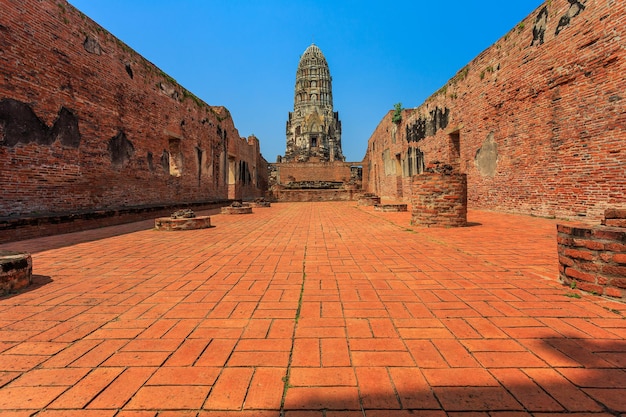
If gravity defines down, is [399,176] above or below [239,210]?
above

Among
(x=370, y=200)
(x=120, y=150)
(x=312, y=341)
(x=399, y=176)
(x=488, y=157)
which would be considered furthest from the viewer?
(x=399, y=176)

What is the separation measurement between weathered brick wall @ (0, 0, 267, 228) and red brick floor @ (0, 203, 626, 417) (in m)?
4.02

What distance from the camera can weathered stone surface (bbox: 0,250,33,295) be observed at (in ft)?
8.52

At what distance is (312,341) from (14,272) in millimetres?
2736

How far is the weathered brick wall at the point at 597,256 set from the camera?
7.44ft

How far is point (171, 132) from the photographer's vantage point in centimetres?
1183

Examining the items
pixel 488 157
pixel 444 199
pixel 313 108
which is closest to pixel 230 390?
pixel 444 199

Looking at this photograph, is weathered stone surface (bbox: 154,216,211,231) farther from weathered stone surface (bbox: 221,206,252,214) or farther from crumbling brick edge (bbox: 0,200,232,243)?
weathered stone surface (bbox: 221,206,252,214)

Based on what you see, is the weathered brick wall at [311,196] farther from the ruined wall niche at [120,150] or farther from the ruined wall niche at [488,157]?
the ruined wall niche at [120,150]

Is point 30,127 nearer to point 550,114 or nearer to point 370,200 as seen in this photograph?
point 550,114

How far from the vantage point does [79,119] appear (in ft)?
24.0

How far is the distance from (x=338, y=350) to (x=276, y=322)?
0.52 metres

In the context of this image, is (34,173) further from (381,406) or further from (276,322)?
(381,406)

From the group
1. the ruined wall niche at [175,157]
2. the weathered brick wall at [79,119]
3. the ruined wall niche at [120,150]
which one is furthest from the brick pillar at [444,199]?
the ruined wall niche at [175,157]
